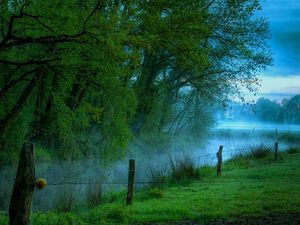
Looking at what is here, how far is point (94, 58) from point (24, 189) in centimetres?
1117

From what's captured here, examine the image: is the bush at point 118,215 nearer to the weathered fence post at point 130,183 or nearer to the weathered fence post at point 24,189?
the weathered fence post at point 130,183

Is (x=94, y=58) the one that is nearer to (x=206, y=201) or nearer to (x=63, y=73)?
(x=63, y=73)

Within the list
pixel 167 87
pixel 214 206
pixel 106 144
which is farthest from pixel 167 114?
pixel 214 206

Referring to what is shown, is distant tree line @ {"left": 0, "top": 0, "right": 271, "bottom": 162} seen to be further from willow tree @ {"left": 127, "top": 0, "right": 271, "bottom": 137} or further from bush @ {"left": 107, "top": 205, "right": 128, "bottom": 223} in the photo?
bush @ {"left": 107, "top": 205, "right": 128, "bottom": 223}

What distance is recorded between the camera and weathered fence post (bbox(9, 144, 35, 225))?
716cm

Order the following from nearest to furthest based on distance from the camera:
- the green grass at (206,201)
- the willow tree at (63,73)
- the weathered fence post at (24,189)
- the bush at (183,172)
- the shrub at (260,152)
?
the weathered fence post at (24,189) → the green grass at (206,201) → the willow tree at (63,73) → the bush at (183,172) → the shrub at (260,152)

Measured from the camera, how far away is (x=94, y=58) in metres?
17.8

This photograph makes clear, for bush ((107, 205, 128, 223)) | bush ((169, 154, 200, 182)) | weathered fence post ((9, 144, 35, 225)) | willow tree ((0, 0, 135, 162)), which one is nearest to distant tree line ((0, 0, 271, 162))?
willow tree ((0, 0, 135, 162))

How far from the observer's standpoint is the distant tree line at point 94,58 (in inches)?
615

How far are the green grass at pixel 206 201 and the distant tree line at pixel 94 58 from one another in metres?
5.31

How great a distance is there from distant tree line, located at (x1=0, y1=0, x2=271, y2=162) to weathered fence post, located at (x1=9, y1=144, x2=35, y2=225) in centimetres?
829

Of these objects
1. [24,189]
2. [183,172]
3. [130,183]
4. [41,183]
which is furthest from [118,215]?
[183,172]

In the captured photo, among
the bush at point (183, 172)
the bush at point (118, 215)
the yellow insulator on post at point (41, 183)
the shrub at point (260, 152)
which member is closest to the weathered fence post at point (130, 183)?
the bush at point (118, 215)

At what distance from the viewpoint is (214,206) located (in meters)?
11.7
